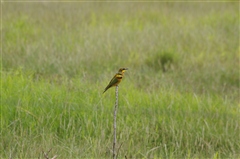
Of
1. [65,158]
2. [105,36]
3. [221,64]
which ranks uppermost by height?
[105,36]

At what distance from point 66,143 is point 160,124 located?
0.93 m

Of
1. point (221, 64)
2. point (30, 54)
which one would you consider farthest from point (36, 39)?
point (221, 64)

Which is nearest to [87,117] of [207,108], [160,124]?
[160,124]

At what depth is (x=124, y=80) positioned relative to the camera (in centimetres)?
536

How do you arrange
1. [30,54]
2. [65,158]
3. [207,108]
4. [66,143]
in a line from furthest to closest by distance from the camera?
[30,54] < [207,108] < [66,143] < [65,158]

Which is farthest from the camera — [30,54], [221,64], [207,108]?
[221,64]

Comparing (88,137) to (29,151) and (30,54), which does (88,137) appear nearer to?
(29,151)

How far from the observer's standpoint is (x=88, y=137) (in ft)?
11.9

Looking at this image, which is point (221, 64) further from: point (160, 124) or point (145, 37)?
point (160, 124)

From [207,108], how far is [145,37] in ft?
9.55

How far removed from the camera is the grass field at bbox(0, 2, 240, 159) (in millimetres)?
3793

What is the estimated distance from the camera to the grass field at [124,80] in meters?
3.79

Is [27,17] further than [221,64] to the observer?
Yes

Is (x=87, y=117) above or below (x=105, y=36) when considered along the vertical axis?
below
